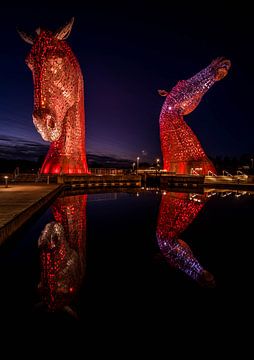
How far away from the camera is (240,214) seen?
10633 mm

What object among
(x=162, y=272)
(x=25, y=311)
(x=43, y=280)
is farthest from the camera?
(x=162, y=272)

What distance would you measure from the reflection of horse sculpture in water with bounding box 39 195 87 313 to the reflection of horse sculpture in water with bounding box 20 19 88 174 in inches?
229

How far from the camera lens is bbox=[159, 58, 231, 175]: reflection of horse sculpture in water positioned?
23.8m

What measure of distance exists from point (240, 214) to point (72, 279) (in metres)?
8.15

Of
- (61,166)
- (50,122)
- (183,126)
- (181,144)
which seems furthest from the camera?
(181,144)

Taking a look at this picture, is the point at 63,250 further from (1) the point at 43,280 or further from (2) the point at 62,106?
(2) the point at 62,106

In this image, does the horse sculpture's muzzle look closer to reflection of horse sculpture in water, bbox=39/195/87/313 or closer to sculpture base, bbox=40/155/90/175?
reflection of horse sculpture in water, bbox=39/195/87/313

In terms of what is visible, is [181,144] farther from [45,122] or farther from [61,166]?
[45,122]

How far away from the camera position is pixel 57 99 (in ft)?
48.8

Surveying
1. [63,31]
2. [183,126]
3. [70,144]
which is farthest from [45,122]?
[183,126]

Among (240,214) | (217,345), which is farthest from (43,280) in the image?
(240,214)

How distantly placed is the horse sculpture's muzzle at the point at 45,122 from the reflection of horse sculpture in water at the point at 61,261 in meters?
5.33

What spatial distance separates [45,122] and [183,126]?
15540 mm

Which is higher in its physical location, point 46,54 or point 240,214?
point 46,54
